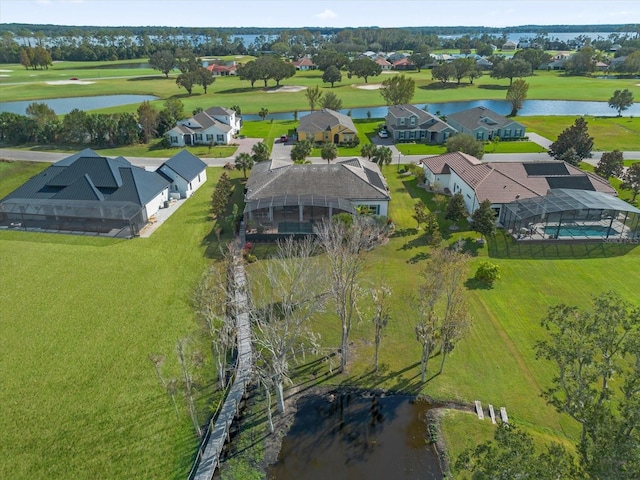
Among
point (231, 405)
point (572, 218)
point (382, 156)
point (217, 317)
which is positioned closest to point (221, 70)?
point (382, 156)

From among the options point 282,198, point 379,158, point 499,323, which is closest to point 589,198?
point 499,323

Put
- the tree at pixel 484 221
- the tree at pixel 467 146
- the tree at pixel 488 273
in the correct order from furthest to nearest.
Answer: the tree at pixel 467 146 → the tree at pixel 484 221 → the tree at pixel 488 273

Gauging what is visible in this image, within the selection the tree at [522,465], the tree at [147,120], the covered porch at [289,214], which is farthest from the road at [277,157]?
the tree at [522,465]

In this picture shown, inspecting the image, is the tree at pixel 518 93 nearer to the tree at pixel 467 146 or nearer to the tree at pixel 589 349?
the tree at pixel 467 146

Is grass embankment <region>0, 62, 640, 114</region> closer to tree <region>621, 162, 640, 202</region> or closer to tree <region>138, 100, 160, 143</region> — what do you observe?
tree <region>138, 100, 160, 143</region>

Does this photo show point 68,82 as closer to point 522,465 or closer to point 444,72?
point 444,72

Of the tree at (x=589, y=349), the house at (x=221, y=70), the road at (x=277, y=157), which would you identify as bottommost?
the road at (x=277, y=157)
